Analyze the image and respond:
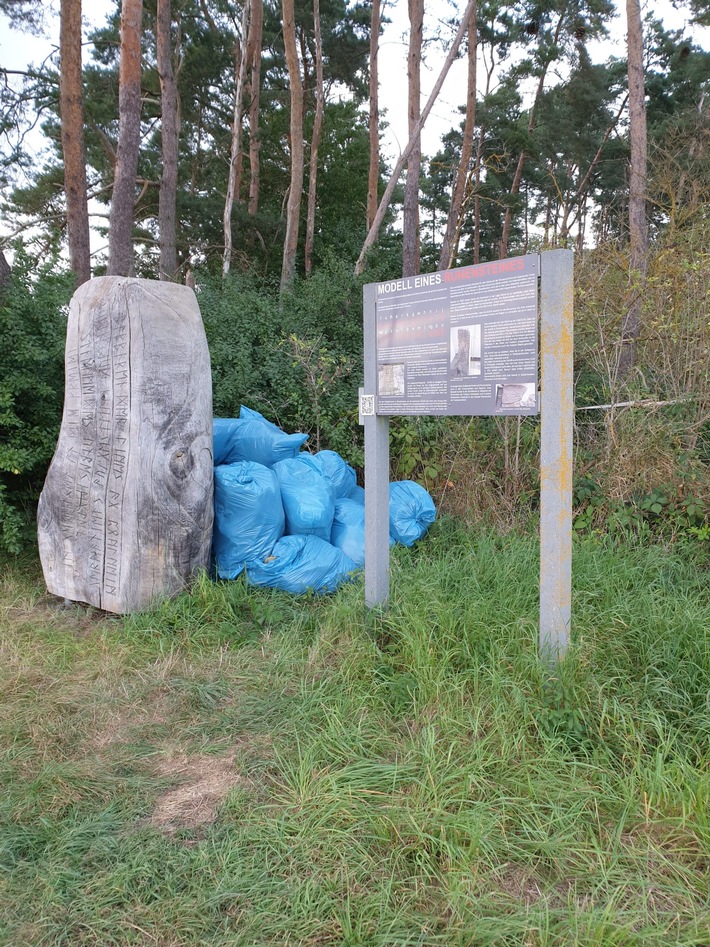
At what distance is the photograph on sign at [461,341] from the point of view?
8.39 ft

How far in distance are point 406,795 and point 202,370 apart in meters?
2.64

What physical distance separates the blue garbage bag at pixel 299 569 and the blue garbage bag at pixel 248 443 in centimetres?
77

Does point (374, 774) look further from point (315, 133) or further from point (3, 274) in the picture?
point (315, 133)

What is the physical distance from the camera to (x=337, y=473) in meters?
4.69

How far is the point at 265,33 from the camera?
56.8 feet

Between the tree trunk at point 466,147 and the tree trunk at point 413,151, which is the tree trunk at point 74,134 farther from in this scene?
the tree trunk at point 466,147

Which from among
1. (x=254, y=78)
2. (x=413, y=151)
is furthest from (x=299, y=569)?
(x=254, y=78)

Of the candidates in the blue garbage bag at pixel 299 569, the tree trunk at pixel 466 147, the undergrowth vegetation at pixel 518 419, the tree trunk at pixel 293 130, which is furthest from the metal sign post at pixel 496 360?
the tree trunk at pixel 466 147

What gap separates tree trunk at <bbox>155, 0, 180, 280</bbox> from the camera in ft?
33.5

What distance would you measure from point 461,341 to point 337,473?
6.72 feet

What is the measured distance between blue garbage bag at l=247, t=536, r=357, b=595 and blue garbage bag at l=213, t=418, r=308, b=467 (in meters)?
0.77

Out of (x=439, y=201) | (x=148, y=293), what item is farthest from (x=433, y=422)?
(x=439, y=201)

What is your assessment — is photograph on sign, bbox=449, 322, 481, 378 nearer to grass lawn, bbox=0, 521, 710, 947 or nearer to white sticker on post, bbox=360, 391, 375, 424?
white sticker on post, bbox=360, 391, 375, 424

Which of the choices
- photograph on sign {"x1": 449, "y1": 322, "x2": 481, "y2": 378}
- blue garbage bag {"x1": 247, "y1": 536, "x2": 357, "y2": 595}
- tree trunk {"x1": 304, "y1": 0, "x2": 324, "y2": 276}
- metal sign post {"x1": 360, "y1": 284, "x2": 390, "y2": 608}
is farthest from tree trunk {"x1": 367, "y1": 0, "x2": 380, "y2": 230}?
photograph on sign {"x1": 449, "y1": 322, "x2": 481, "y2": 378}
